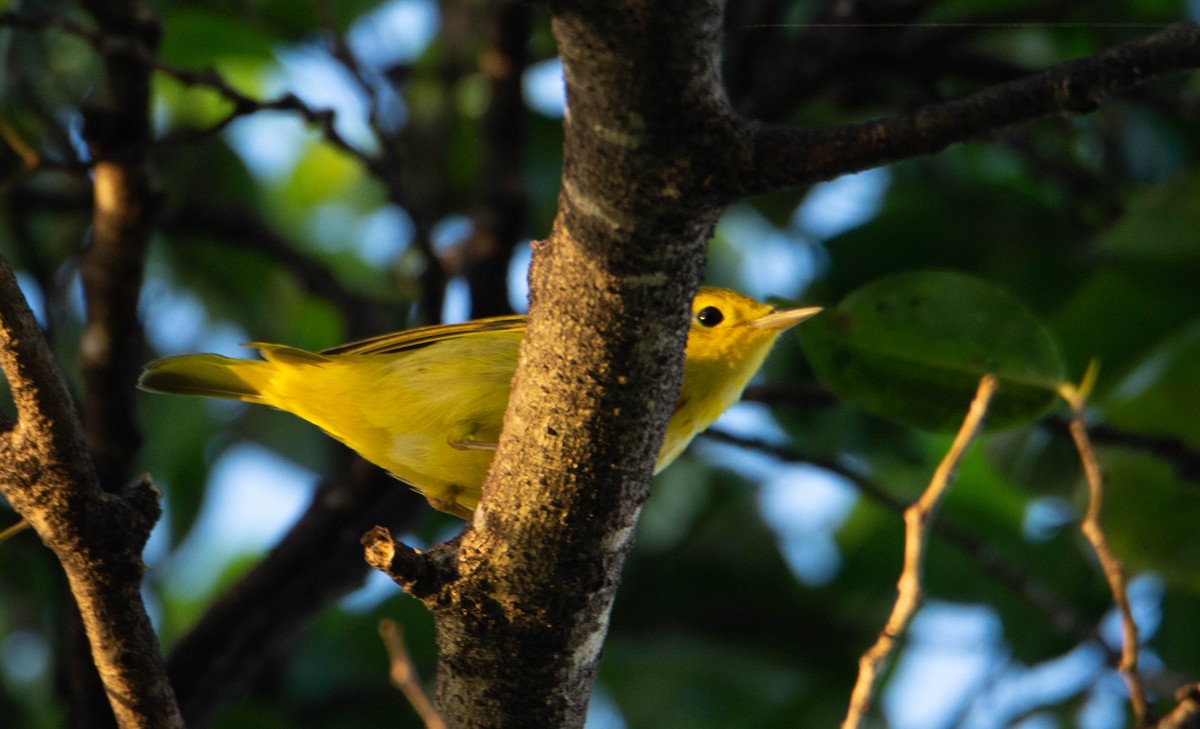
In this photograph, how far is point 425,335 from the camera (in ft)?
9.68

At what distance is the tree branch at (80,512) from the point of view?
5.49 feet

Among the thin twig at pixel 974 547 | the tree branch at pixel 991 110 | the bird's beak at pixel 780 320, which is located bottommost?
the tree branch at pixel 991 110

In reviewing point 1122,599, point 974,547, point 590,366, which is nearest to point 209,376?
point 590,366

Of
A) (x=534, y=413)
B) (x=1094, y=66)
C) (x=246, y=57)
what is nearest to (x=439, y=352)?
(x=534, y=413)

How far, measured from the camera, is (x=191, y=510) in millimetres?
4336

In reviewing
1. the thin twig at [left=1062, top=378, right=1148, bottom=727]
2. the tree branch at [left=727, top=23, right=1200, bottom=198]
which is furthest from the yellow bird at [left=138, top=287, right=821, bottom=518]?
the tree branch at [left=727, top=23, right=1200, bottom=198]

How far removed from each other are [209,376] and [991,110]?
2374 millimetres

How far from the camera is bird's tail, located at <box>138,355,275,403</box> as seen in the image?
309 centimetres

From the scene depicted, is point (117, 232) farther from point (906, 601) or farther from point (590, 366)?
point (906, 601)

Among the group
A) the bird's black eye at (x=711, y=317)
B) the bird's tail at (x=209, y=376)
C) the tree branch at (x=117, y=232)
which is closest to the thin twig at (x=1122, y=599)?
the bird's black eye at (x=711, y=317)

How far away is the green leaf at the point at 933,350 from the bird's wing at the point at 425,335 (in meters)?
0.72

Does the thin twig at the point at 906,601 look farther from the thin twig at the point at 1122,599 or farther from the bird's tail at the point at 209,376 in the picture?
the bird's tail at the point at 209,376

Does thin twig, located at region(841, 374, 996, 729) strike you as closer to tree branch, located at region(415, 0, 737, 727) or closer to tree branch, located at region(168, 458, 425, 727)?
tree branch, located at region(415, 0, 737, 727)

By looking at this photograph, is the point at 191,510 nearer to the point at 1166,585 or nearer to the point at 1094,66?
the point at 1166,585
